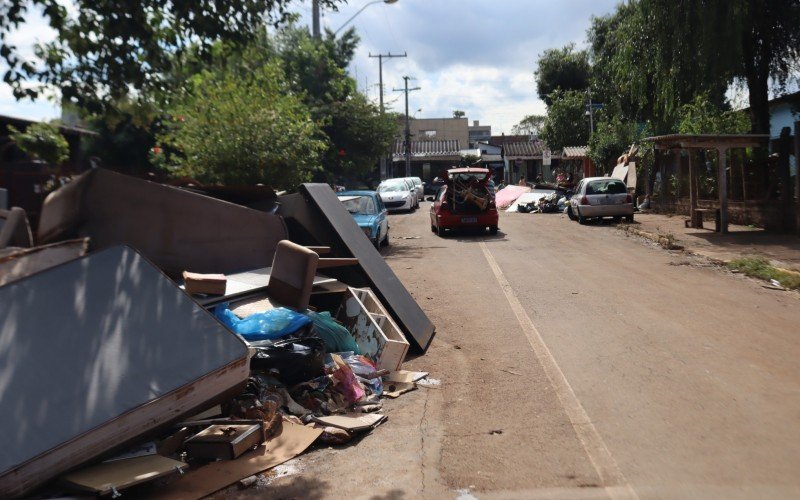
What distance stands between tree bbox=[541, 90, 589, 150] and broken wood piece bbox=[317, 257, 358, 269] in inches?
1940

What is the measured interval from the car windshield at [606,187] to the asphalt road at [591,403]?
14.4m

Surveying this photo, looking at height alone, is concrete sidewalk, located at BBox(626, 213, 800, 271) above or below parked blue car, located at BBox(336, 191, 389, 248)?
below

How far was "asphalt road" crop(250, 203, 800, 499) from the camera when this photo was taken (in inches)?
189

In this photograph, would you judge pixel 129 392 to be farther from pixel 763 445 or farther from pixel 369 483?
pixel 763 445

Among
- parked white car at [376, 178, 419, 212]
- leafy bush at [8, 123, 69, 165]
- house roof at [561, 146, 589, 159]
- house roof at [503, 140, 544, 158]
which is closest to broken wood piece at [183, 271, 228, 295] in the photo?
leafy bush at [8, 123, 69, 165]

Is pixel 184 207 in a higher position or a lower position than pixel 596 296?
higher

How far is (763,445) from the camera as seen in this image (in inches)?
206

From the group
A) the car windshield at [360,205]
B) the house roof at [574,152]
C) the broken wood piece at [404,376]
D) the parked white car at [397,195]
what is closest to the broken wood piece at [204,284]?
the broken wood piece at [404,376]

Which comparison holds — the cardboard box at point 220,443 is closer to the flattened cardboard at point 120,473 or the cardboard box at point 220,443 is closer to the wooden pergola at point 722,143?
the flattened cardboard at point 120,473

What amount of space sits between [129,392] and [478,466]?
2.32m

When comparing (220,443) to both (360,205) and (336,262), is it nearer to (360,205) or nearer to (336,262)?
(336,262)

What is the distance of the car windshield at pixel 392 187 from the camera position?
37.2 meters

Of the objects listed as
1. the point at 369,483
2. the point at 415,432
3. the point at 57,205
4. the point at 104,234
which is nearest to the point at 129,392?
the point at 369,483

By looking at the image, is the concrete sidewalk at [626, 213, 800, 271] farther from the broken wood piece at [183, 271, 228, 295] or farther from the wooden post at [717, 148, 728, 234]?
the broken wood piece at [183, 271, 228, 295]
